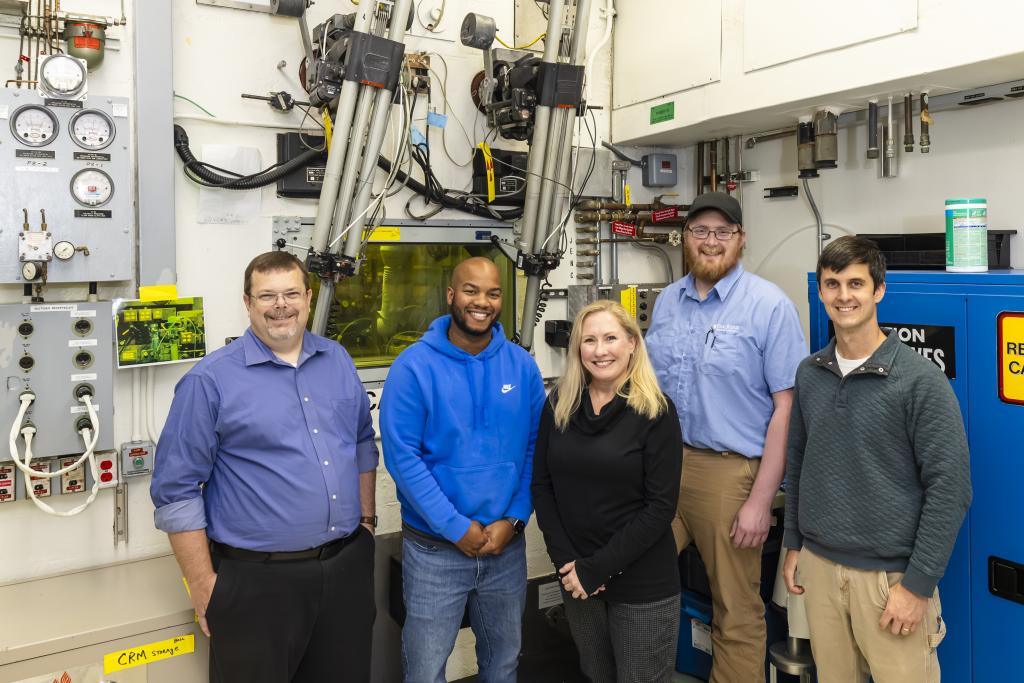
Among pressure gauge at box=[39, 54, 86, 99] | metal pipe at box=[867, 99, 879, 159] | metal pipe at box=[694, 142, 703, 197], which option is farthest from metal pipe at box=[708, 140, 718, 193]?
pressure gauge at box=[39, 54, 86, 99]

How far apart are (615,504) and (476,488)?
1.23ft

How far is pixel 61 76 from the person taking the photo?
2.23 meters

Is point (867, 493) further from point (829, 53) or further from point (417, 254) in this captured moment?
point (417, 254)

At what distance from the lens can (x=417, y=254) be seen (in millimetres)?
3102

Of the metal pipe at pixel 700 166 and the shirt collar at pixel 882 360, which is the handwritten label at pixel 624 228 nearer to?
the metal pipe at pixel 700 166

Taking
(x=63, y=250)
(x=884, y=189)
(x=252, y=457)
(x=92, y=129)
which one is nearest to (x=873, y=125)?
(x=884, y=189)

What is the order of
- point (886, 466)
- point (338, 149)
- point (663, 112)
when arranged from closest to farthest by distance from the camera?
point (886, 466) < point (338, 149) < point (663, 112)

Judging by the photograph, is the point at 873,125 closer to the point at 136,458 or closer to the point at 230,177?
the point at 230,177

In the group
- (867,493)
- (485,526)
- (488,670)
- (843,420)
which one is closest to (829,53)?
(843,420)

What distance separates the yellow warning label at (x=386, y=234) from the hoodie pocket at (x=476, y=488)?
1.20 meters

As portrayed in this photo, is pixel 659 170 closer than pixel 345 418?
No

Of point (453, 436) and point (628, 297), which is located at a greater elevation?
point (628, 297)

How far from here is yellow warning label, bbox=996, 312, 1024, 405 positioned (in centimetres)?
192

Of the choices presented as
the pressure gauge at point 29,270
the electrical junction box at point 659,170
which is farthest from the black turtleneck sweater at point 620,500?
the electrical junction box at point 659,170
